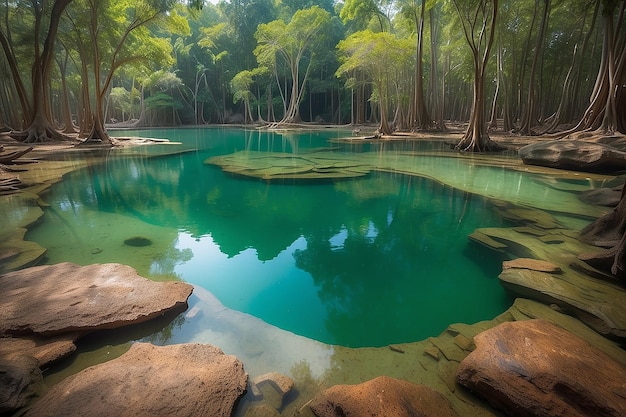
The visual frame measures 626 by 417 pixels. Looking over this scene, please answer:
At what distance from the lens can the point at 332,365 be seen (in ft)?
8.30

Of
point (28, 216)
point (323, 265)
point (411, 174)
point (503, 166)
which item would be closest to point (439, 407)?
point (323, 265)

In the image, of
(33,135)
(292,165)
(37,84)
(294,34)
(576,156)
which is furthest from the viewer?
(294,34)

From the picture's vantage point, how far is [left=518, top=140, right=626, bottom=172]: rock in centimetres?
888

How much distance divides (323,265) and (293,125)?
2893 centimetres

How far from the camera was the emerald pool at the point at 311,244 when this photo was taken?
3336 mm

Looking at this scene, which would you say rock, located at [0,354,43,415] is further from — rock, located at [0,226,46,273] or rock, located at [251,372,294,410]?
rock, located at [0,226,46,273]

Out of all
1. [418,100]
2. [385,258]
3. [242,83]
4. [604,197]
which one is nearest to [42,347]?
[385,258]

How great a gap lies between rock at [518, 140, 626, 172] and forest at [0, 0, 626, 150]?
3291mm

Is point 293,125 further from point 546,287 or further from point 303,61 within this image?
point 546,287

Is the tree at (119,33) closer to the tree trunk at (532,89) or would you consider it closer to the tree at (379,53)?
the tree at (379,53)

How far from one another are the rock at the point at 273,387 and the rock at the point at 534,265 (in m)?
2.86

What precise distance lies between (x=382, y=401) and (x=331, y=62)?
39987 millimetres

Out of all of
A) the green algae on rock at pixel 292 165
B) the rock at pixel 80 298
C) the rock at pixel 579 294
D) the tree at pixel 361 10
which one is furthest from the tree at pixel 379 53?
the rock at pixel 80 298

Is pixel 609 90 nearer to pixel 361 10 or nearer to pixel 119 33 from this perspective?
pixel 361 10
